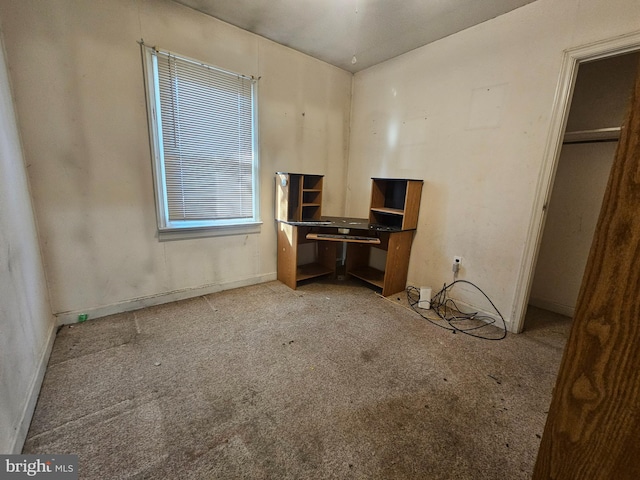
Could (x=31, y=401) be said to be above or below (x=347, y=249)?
below

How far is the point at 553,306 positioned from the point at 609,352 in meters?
3.19

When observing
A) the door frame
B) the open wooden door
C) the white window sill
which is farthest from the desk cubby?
the open wooden door

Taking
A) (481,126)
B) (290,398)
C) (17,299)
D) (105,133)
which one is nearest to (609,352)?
(290,398)

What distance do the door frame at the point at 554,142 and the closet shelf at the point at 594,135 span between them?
0.75 m

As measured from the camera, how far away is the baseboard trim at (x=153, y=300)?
225cm

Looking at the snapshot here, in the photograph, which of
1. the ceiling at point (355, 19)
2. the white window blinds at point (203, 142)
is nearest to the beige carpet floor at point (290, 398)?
the white window blinds at point (203, 142)

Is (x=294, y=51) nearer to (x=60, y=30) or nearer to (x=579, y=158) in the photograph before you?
(x=60, y=30)

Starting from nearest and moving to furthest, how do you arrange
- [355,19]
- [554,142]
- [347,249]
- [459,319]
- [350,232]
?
1. [554,142]
2. [355,19]
3. [459,319]
4. [350,232]
5. [347,249]

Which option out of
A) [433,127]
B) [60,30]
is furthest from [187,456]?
[433,127]

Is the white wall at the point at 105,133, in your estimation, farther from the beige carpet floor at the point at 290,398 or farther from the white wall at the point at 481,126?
the white wall at the point at 481,126

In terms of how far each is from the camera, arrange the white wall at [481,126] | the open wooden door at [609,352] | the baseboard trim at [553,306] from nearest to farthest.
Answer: the open wooden door at [609,352] < the white wall at [481,126] < the baseboard trim at [553,306]

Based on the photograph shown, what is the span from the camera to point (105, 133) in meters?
2.19

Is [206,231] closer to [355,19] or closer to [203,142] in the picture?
[203,142]

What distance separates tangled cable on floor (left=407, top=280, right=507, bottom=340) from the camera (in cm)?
238
